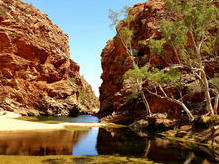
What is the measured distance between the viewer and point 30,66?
5906 centimetres

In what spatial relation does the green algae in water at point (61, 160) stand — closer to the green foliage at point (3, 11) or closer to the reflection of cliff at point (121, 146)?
the reflection of cliff at point (121, 146)

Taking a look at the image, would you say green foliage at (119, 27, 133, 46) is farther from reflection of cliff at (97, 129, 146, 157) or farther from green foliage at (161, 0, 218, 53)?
reflection of cliff at (97, 129, 146, 157)

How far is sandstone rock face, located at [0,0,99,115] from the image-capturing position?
52688 mm

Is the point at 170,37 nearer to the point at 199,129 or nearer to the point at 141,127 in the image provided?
the point at 199,129

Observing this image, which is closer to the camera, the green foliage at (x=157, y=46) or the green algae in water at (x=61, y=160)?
the green algae in water at (x=61, y=160)

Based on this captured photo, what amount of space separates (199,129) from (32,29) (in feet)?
206

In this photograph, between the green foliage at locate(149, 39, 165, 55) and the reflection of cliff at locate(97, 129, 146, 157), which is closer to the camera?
the reflection of cliff at locate(97, 129, 146, 157)

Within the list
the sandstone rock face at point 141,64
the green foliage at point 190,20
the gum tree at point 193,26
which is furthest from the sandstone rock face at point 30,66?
the gum tree at point 193,26

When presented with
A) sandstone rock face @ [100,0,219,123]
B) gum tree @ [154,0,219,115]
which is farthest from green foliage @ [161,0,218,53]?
sandstone rock face @ [100,0,219,123]

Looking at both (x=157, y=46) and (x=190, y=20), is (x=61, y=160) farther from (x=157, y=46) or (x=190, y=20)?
(x=157, y=46)

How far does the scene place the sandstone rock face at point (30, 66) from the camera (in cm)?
5269

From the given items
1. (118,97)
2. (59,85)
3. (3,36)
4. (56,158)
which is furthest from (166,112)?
(3,36)

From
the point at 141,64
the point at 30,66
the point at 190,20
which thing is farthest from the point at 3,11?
the point at 190,20

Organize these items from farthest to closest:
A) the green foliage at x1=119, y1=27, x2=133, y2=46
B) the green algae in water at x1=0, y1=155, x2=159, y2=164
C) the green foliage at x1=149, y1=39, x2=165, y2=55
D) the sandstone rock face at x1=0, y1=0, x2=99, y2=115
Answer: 1. the sandstone rock face at x1=0, y1=0, x2=99, y2=115
2. the green foliage at x1=119, y1=27, x2=133, y2=46
3. the green foliage at x1=149, y1=39, x2=165, y2=55
4. the green algae in water at x1=0, y1=155, x2=159, y2=164
